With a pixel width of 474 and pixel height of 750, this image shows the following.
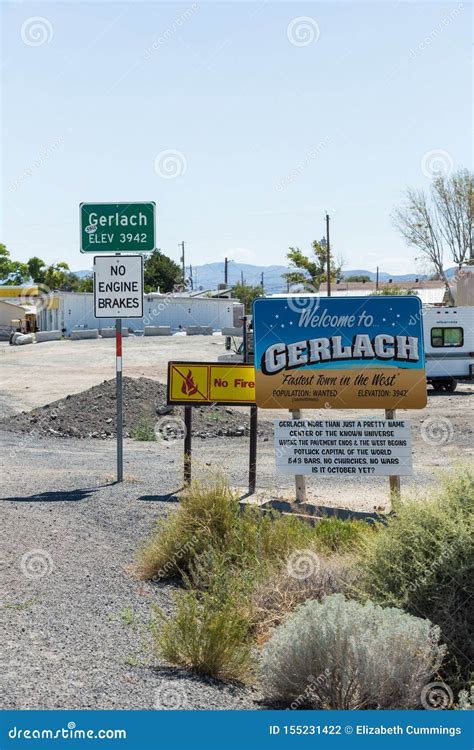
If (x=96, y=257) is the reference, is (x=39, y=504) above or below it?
below

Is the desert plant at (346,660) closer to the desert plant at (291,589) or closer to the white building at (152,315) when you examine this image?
the desert plant at (291,589)

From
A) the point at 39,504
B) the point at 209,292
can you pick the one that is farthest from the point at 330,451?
the point at 209,292

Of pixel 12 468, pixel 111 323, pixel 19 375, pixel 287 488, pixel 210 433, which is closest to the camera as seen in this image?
pixel 287 488

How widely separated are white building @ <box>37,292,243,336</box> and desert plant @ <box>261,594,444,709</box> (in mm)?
61903

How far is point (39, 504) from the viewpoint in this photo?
41.2 feet

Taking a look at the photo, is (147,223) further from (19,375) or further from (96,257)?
(19,375)

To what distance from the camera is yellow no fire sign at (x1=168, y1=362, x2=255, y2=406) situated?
46.8 feet

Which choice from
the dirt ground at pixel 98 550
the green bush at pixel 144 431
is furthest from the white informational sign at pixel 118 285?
the green bush at pixel 144 431

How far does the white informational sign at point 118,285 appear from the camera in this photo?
14273 mm

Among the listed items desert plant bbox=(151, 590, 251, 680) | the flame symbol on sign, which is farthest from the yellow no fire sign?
desert plant bbox=(151, 590, 251, 680)

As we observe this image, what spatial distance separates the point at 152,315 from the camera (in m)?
68.1

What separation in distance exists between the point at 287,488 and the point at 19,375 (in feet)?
93.0

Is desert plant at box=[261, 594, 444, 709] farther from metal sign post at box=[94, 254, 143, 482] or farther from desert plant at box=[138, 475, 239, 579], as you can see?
metal sign post at box=[94, 254, 143, 482]
